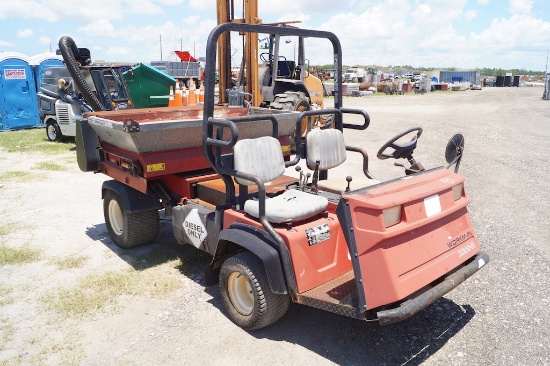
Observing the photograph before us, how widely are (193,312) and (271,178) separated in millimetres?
1254

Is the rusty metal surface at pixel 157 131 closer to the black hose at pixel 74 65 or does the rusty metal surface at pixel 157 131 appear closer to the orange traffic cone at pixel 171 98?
the black hose at pixel 74 65

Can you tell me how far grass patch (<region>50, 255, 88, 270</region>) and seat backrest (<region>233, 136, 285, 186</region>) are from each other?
87.3 inches

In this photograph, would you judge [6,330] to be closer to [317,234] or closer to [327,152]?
[317,234]

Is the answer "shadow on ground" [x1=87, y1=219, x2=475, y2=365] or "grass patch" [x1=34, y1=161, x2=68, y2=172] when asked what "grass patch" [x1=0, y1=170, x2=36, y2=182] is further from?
"shadow on ground" [x1=87, y1=219, x2=475, y2=365]

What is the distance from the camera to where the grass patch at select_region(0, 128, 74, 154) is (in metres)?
10.9

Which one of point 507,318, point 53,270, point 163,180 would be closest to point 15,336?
point 53,270

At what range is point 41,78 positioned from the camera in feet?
46.5

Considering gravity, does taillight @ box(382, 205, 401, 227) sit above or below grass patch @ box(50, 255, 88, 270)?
above

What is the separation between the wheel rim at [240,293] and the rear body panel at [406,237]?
3.56ft

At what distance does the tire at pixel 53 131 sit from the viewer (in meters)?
11.7

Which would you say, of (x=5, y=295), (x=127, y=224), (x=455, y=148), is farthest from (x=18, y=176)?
(x=455, y=148)

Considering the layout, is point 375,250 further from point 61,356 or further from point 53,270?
point 53,270

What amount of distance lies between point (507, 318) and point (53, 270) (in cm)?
407

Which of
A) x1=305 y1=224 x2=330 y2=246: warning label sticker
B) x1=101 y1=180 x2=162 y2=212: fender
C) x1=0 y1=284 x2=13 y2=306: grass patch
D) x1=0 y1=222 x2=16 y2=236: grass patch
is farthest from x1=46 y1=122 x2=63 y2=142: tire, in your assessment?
x1=305 y1=224 x2=330 y2=246: warning label sticker
